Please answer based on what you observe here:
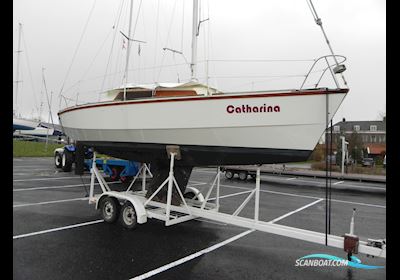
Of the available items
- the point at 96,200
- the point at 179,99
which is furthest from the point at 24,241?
the point at 179,99

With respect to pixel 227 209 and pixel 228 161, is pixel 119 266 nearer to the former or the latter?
pixel 228 161

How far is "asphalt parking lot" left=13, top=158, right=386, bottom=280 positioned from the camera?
410 cm

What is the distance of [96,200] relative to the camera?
6586 mm

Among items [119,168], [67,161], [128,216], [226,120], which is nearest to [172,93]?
[226,120]

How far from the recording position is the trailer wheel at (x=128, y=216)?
5.64 metres

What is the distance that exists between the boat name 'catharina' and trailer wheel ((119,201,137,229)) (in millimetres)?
2483

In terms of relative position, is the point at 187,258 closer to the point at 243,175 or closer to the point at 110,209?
the point at 110,209

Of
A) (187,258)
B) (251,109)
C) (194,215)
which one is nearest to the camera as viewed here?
(187,258)

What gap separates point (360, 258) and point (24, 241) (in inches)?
207

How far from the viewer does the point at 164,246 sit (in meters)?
5.05

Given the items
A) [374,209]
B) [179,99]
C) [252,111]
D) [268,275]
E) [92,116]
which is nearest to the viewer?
[268,275]

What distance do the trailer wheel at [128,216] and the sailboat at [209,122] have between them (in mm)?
1074

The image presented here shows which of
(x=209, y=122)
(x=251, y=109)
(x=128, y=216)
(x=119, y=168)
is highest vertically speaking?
(x=251, y=109)

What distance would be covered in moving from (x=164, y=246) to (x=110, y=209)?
5.60ft
